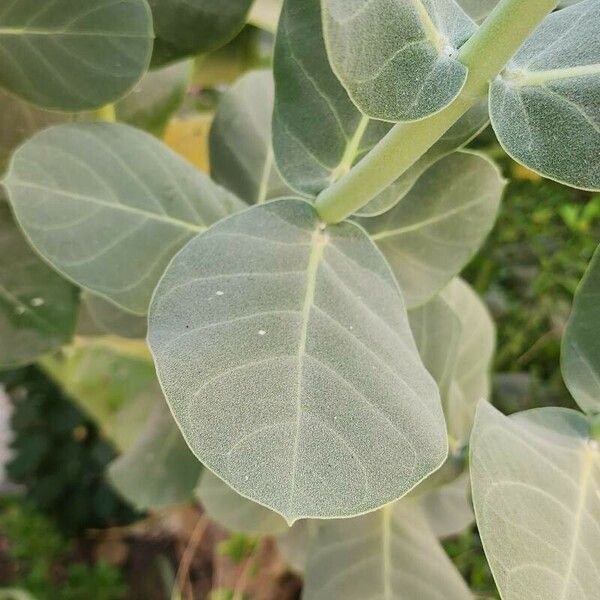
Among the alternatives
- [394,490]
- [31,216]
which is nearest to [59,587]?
[31,216]

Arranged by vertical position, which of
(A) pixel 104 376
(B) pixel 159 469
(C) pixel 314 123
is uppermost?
(C) pixel 314 123

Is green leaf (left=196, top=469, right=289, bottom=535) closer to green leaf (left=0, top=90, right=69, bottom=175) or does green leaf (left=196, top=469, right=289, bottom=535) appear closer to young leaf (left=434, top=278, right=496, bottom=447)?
young leaf (left=434, top=278, right=496, bottom=447)

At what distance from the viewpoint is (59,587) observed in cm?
124

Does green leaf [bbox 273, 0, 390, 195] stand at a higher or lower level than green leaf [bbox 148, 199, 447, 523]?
higher

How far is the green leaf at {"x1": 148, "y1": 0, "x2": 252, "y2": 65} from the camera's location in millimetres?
455

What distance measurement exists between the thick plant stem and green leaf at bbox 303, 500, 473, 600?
0.29 m

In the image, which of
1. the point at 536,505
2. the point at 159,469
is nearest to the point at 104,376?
the point at 159,469

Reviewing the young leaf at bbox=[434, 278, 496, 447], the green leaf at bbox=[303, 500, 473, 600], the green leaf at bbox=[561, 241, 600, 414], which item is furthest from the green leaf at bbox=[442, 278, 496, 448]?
the green leaf at bbox=[561, 241, 600, 414]

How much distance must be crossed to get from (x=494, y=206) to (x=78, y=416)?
93 cm

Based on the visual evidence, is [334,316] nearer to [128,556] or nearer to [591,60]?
[591,60]

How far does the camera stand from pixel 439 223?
0.49 m

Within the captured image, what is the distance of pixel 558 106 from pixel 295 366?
157 mm

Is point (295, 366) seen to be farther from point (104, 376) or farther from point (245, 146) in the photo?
point (104, 376)

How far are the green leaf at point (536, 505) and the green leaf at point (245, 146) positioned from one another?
0.25 m
